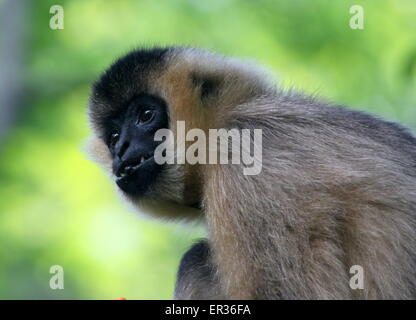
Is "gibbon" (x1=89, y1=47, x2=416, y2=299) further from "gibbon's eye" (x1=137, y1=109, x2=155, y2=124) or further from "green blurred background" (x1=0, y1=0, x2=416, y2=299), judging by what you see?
"green blurred background" (x1=0, y1=0, x2=416, y2=299)

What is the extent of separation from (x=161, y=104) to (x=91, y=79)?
8.93m

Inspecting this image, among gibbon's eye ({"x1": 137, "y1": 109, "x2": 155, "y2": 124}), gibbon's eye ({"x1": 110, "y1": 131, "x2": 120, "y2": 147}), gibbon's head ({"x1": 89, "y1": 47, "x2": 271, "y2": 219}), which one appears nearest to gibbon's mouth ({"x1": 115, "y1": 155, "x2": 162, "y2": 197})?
gibbon's head ({"x1": 89, "y1": 47, "x2": 271, "y2": 219})

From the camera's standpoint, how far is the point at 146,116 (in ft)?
25.8

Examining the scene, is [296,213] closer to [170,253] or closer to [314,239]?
[314,239]

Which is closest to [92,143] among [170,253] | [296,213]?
[296,213]

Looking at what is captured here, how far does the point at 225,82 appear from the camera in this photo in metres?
7.96

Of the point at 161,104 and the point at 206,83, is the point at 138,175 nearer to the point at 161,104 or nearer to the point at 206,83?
the point at 161,104

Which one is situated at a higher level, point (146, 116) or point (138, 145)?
point (146, 116)

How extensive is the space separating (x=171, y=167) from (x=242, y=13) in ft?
35.6

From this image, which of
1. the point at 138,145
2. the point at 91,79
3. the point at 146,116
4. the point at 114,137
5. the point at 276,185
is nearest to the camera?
the point at 276,185

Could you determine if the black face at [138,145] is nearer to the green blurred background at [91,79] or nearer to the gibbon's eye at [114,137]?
the gibbon's eye at [114,137]

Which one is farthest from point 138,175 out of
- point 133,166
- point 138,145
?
point 138,145

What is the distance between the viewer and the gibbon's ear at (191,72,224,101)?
26.0ft
